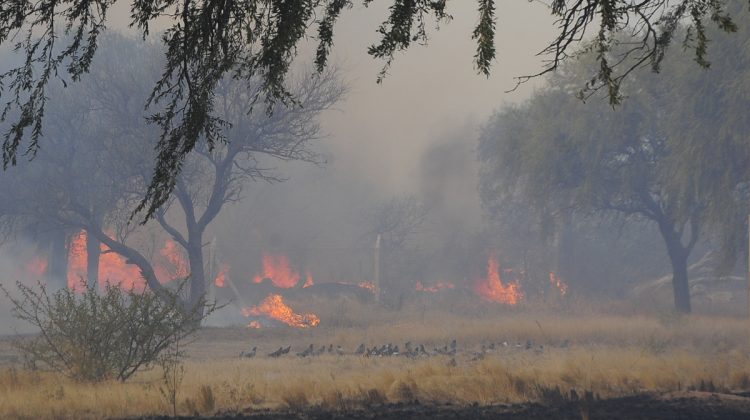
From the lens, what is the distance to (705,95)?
88.4ft

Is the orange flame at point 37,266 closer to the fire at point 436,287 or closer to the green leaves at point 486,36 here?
the fire at point 436,287

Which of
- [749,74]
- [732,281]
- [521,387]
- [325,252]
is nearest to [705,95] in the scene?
[749,74]

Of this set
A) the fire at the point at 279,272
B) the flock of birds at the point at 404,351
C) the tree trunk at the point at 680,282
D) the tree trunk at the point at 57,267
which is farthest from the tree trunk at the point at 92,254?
the tree trunk at the point at 680,282

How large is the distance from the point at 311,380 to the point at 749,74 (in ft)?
51.1

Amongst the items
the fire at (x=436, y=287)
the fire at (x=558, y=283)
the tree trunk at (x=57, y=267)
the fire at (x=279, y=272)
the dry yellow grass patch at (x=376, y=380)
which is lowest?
the dry yellow grass patch at (x=376, y=380)

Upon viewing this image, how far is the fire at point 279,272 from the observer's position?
48728mm

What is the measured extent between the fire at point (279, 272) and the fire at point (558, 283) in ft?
40.2

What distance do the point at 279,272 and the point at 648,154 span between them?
2096 cm

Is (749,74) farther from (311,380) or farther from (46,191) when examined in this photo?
(46,191)

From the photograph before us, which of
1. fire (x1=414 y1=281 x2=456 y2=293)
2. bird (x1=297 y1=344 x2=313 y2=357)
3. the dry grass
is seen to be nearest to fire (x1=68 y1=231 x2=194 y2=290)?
fire (x1=414 y1=281 x2=456 y2=293)

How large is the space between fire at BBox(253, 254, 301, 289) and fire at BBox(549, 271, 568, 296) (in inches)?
483

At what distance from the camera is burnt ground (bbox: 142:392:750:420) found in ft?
37.3

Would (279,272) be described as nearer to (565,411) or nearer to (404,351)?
(404,351)

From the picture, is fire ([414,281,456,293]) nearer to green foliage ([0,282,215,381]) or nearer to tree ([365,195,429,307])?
tree ([365,195,429,307])
